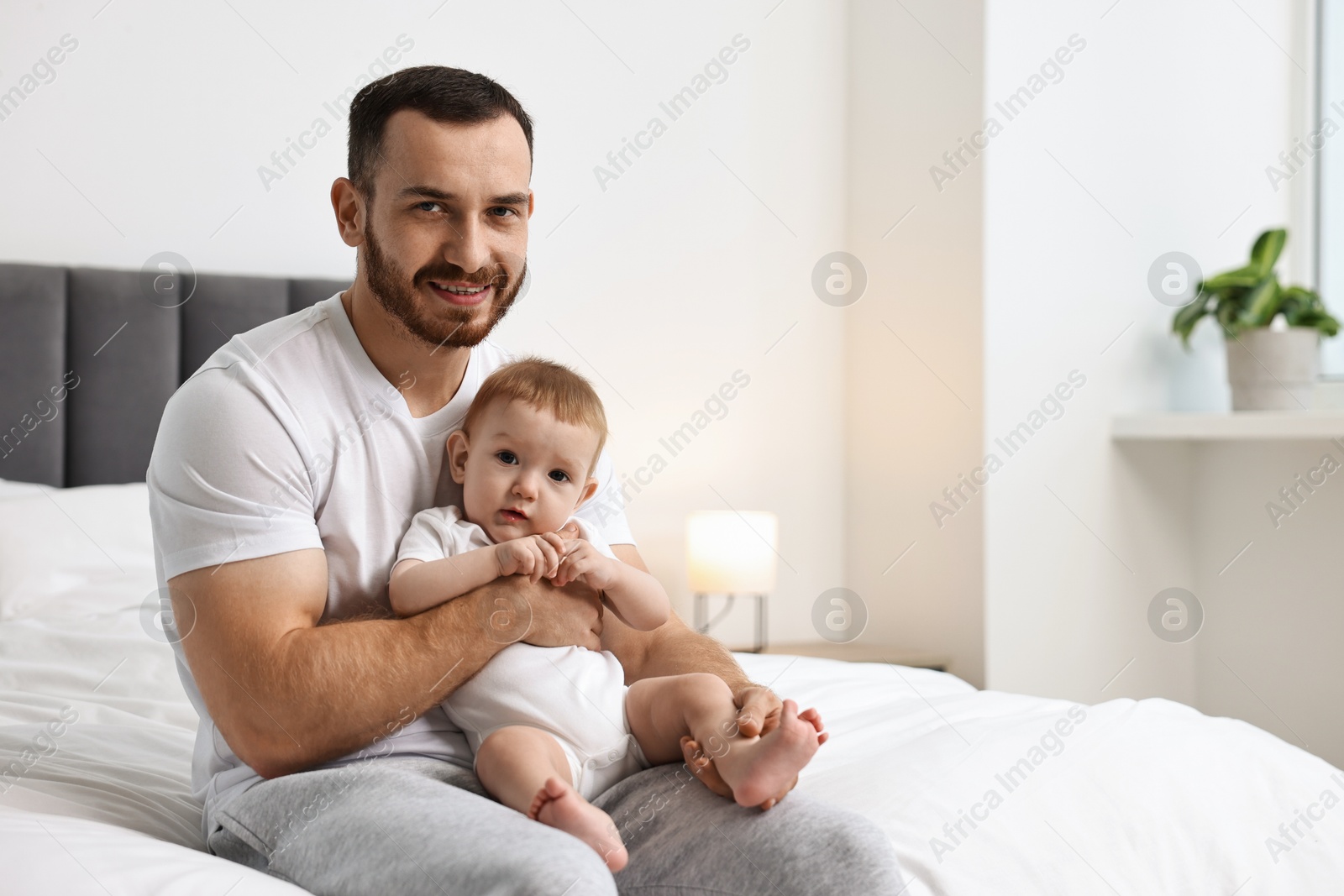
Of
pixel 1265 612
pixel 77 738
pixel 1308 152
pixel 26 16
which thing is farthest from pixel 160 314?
pixel 1308 152

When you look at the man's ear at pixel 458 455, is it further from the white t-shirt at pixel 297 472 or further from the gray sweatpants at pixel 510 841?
the gray sweatpants at pixel 510 841

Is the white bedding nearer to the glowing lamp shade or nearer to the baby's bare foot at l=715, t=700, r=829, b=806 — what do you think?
the baby's bare foot at l=715, t=700, r=829, b=806

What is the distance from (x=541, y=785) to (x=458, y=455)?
1.35ft

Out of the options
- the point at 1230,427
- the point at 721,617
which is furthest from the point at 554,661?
the point at 1230,427

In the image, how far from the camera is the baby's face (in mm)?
1171

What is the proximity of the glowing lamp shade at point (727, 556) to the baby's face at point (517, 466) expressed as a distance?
1712 millimetres

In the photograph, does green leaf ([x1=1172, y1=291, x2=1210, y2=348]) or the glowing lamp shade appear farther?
green leaf ([x1=1172, y1=291, x2=1210, y2=348])

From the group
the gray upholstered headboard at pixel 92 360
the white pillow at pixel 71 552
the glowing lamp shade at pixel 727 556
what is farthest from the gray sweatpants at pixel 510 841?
the glowing lamp shade at pixel 727 556

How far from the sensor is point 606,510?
139 cm

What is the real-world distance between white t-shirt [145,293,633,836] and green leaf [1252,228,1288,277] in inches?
104

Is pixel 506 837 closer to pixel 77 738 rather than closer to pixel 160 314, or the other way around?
pixel 77 738

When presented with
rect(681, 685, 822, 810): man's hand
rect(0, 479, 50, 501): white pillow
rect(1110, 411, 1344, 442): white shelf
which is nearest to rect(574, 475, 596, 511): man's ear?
rect(681, 685, 822, 810): man's hand

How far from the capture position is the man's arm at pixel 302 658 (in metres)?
1.00

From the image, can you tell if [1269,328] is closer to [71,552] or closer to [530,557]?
[530,557]
